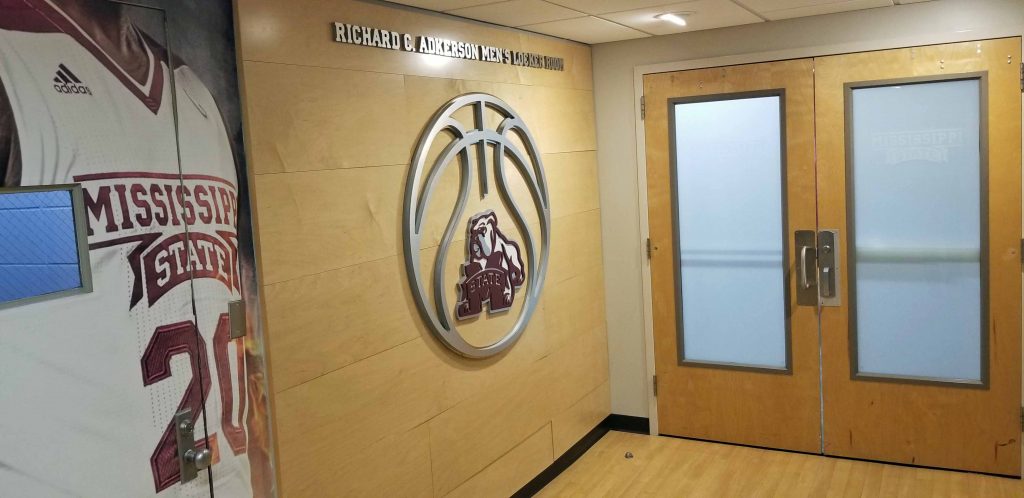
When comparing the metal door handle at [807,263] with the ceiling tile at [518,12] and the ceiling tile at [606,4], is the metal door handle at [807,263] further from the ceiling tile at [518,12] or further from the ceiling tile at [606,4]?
the ceiling tile at [518,12]

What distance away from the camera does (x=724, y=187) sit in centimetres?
488

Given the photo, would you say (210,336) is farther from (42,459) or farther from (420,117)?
(420,117)

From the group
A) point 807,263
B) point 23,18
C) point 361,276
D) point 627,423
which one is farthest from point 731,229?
point 23,18

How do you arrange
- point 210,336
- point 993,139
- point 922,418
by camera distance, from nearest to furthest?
point 210,336, point 993,139, point 922,418

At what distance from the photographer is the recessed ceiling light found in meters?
4.14

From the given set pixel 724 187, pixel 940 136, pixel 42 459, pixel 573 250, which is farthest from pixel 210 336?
pixel 940 136

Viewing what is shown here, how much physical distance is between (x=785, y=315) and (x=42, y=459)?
3746mm

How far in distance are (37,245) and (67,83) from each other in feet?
1.38

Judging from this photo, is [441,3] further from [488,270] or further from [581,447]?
[581,447]

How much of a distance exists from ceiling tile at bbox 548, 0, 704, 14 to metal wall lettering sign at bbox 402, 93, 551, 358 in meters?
0.55

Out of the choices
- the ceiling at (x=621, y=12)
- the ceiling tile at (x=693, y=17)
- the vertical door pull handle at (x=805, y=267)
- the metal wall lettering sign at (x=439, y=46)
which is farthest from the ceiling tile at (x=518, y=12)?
the vertical door pull handle at (x=805, y=267)

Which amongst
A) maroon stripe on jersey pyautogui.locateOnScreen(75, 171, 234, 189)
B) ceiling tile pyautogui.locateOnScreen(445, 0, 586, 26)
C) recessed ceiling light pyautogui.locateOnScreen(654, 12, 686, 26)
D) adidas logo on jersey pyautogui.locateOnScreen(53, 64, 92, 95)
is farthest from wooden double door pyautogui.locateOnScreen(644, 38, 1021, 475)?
adidas logo on jersey pyautogui.locateOnScreen(53, 64, 92, 95)

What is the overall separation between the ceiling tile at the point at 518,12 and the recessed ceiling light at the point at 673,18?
44 centimetres

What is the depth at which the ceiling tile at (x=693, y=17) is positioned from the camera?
3938mm
